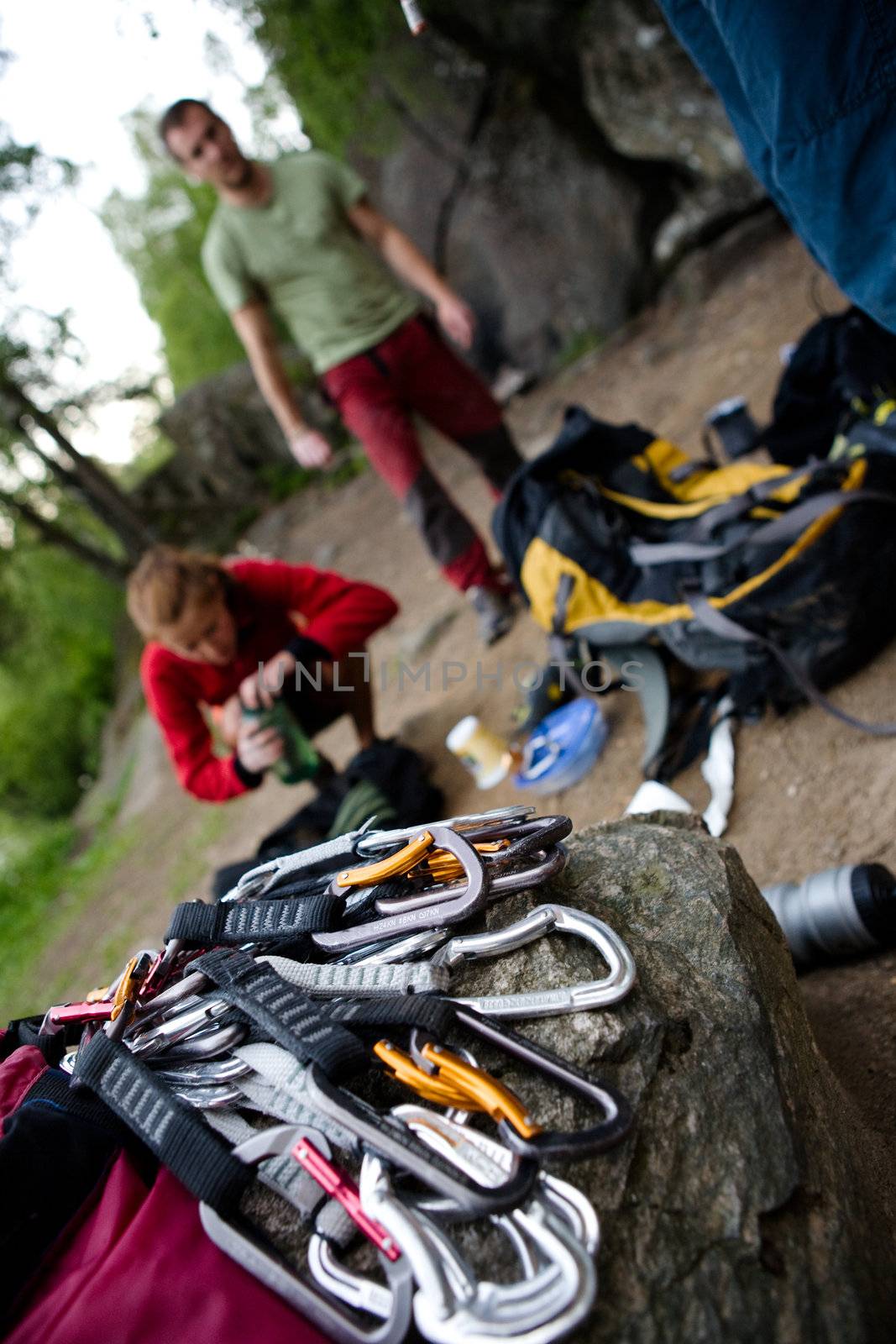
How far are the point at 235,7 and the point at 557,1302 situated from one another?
6.12 metres

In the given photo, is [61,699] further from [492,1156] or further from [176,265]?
[492,1156]

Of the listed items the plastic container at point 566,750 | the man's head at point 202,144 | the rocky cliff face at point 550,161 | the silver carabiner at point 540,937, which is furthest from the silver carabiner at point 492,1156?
the rocky cliff face at point 550,161

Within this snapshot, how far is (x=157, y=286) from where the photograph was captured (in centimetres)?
1248

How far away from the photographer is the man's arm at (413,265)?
384cm

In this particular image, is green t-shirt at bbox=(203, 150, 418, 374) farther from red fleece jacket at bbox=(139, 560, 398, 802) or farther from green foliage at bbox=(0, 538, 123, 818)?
green foliage at bbox=(0, 538, 123, 818)

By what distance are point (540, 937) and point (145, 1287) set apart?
0.63 metres

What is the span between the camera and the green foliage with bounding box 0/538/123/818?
11.5 m

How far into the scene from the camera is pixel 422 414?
163 inches

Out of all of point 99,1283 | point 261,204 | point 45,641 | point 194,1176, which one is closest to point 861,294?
point 194,1176

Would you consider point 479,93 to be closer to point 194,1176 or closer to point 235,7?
point 235,7

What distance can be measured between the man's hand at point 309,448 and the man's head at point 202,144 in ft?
3.44

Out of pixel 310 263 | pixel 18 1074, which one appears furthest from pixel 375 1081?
pixel 310 263

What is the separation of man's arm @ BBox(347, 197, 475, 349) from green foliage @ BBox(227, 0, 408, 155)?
2.00 m

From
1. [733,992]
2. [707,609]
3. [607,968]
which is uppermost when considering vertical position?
[607,968]
